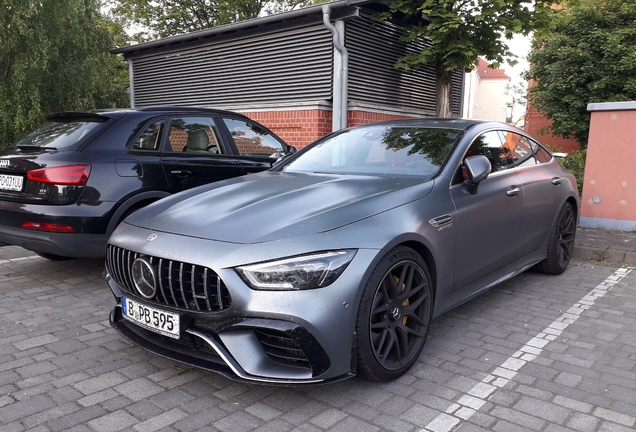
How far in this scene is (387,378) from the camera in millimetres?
2777

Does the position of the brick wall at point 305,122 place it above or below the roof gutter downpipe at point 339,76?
below

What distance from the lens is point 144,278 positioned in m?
2.74

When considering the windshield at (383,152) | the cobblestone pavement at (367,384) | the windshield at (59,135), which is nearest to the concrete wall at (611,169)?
the cobblestone pavement at (367,384)

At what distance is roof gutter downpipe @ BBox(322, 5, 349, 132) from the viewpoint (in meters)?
9.90

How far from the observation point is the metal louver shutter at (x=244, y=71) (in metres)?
10.6

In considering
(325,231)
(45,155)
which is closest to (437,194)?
(325,231)

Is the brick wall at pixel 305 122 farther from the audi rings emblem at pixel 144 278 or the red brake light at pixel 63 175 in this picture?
the audi rings emblem at pixel 144 278

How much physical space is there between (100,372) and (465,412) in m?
2.10

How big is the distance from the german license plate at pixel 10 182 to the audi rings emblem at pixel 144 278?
224 centimetres

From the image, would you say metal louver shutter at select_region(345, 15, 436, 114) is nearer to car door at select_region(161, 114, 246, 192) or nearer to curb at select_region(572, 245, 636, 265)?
car door at select_region(161, 114, 246, 192)

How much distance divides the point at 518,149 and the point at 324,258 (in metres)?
2.87

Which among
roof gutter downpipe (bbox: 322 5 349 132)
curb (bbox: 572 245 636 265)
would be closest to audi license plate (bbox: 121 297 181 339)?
curb (bbox: 572 245 636 265)

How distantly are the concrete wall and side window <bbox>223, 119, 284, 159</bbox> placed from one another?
444cm

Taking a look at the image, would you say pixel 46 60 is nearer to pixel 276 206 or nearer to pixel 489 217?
pixel 276 206
